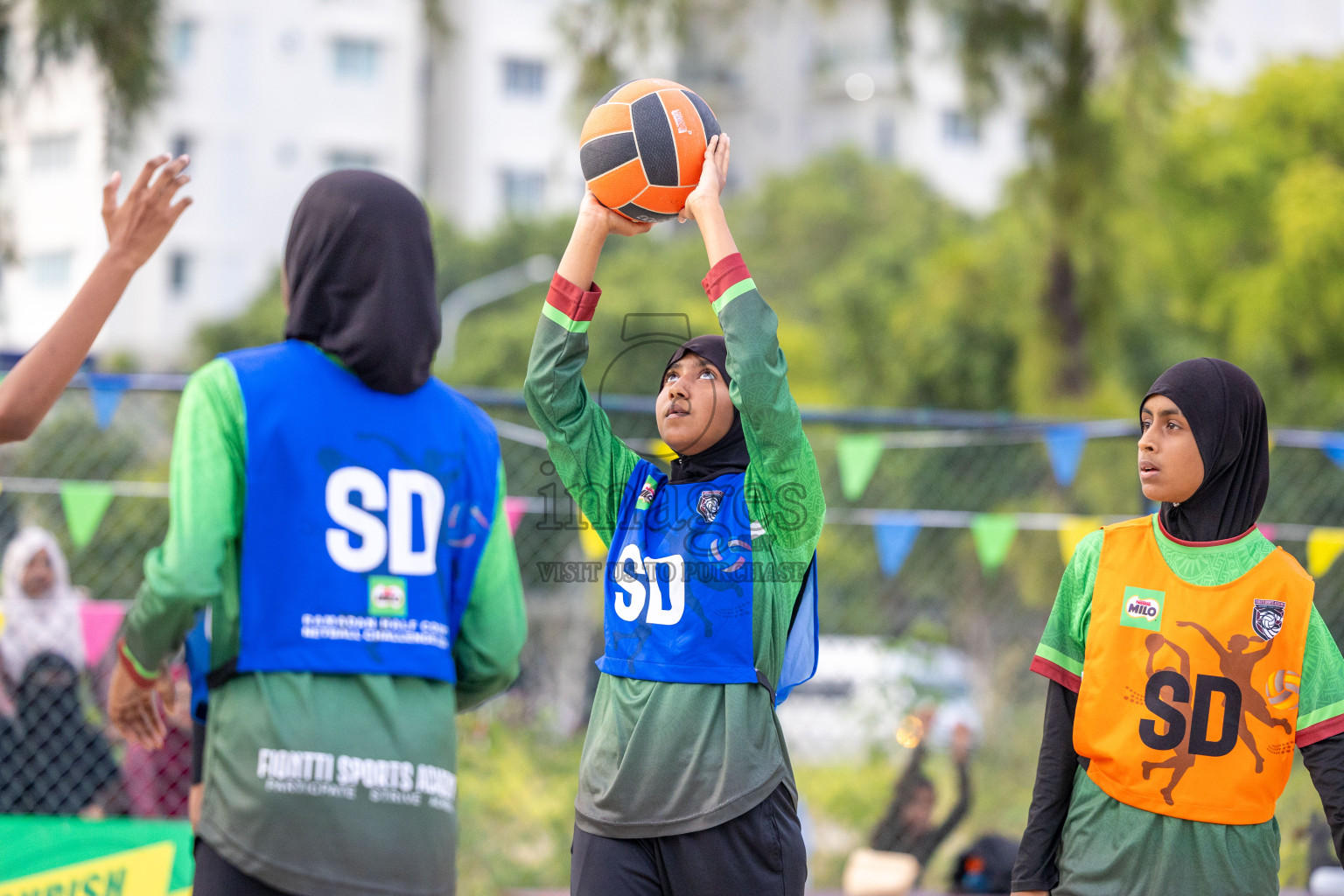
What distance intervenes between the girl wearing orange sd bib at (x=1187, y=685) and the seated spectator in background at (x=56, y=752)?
13.6 feet

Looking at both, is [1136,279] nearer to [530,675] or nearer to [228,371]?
[530,675]

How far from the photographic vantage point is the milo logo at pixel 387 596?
2.25 metres

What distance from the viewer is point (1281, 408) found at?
17.0 m

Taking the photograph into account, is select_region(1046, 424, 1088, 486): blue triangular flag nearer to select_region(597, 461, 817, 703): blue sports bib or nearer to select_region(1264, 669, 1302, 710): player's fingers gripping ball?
select_region(1264, 669, 1302, 710): player's fingers gripping ball

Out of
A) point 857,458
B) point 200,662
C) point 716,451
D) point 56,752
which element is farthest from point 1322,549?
point 56,752

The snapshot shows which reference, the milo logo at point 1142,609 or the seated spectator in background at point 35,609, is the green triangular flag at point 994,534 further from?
the seated spectator in background at point 35,609

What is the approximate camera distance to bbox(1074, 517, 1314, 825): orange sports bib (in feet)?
9.43

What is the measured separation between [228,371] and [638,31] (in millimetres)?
5733

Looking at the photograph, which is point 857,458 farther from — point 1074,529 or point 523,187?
point 523,187

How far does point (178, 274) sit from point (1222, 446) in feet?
128

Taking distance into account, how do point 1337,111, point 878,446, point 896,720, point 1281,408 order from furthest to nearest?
point 1337,111, point 1281,408, point 896,720, point 878,446

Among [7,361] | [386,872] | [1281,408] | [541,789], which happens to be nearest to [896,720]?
[541,789]

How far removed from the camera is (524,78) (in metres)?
44.7

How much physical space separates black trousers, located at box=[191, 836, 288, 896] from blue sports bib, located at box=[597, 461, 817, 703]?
101 cm
